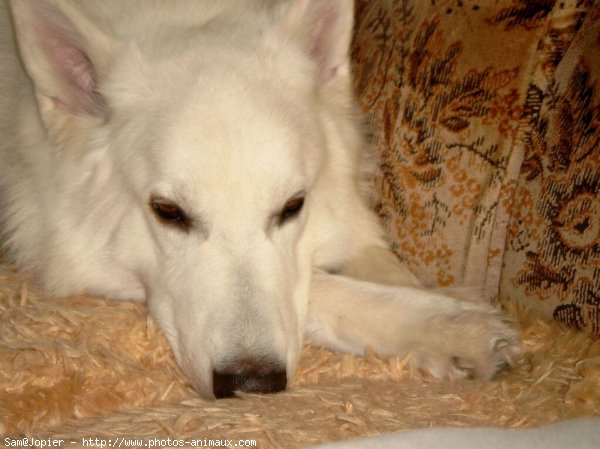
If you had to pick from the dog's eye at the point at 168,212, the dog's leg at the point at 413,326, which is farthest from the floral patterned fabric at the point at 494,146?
the dog's eye at the point at 168,212

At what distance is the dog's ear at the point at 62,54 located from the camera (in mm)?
1998

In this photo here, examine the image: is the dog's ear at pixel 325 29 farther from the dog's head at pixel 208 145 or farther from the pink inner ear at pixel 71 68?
the pink inner ear at pixel 71 68

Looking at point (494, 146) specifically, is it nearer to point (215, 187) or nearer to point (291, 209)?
point (291, 209)

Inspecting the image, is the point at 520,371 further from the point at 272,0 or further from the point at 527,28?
the point at 272,0

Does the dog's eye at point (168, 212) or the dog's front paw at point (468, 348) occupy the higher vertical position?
the dog's eye at point (168, 212)

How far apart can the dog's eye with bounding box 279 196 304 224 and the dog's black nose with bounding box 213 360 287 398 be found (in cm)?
47

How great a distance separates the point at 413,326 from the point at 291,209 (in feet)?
1.54

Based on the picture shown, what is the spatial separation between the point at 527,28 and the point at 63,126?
1469mm

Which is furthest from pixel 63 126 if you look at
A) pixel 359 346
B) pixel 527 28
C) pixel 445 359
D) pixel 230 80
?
pixel 527 28

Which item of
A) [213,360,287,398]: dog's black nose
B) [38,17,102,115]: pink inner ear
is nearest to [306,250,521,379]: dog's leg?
[213,360,287,398]: dog's black nose

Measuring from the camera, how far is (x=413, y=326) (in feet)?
6.32

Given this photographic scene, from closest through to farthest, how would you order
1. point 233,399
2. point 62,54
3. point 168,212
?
point 233,399 < point 168,212 < point 62,54

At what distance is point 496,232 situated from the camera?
2266 mm

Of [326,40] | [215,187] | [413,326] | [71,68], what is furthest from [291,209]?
[71,68]
